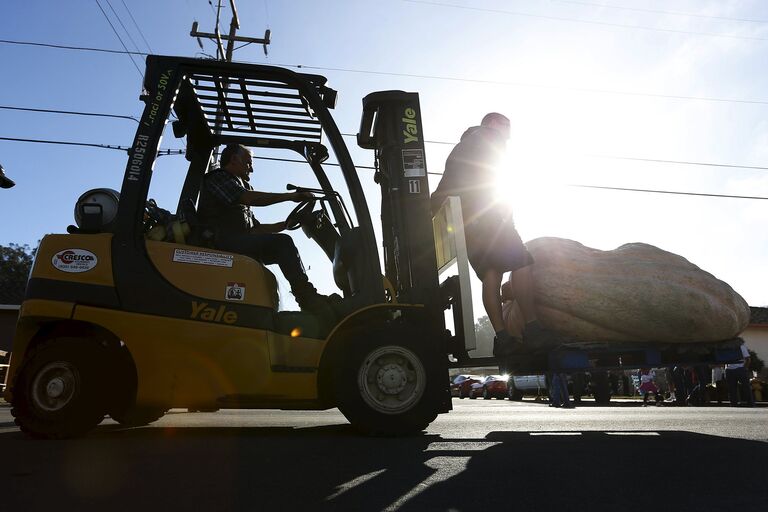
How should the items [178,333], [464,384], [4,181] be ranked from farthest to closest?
[464,384] → [4,181] → [178,333]

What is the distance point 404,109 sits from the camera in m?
5.01

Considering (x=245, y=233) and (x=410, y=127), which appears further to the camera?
(x=410, y=127)

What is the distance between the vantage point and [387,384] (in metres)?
4.09

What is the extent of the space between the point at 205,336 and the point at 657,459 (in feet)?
10.1

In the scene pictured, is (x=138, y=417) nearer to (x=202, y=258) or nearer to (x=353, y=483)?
(x=202, y=258)

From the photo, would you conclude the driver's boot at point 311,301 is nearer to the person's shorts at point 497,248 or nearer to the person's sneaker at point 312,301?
the person's sneaker at point 312,301

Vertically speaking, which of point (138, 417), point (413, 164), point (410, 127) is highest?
point (410, 127)

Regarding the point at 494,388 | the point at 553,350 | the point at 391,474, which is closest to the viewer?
the point at 391,474

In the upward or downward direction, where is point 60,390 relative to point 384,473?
upward

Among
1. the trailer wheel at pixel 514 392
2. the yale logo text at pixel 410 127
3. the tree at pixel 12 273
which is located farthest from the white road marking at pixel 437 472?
the tree at pixel 12 273

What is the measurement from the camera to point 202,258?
4.21 meters

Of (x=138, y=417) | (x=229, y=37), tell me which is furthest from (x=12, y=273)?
(x=138, y=417)

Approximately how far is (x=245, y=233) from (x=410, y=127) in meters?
1.73

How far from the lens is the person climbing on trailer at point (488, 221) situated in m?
4.88
